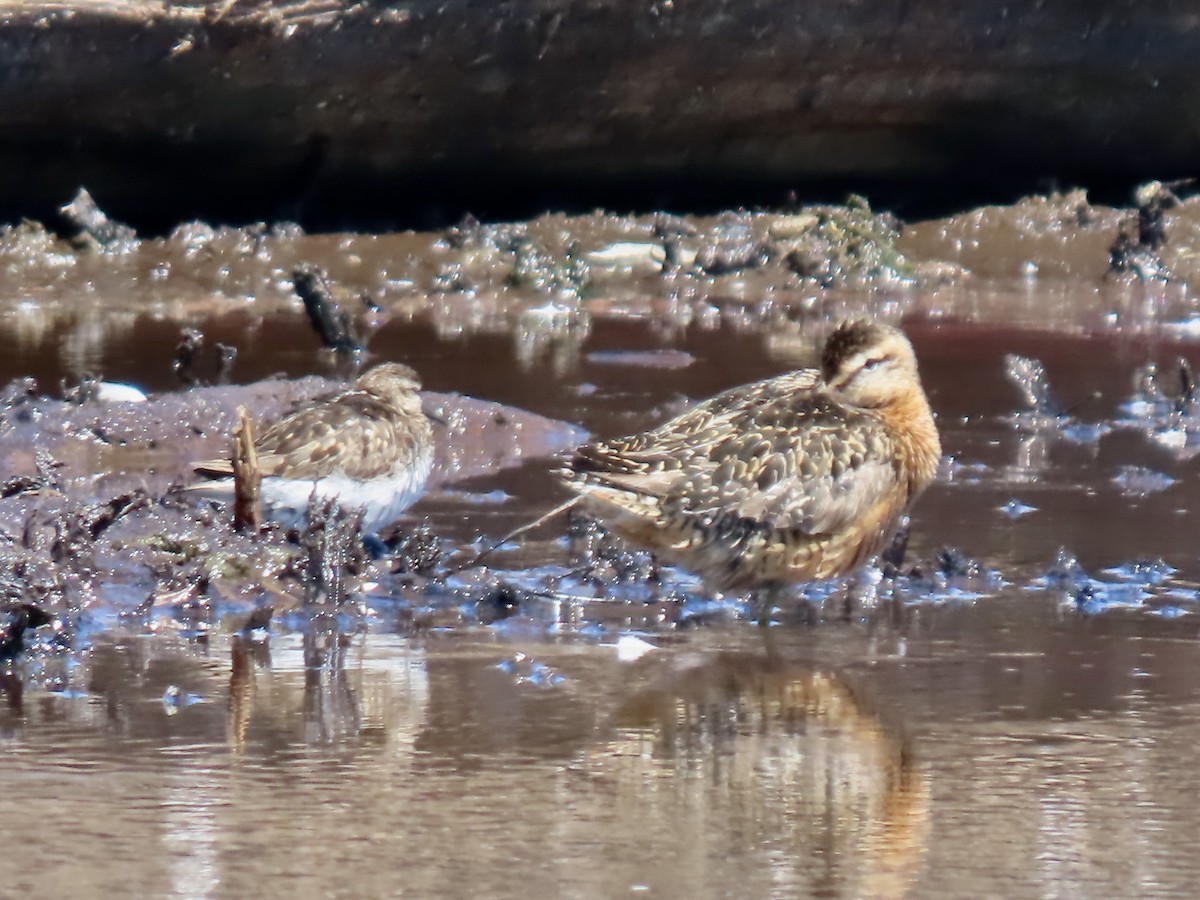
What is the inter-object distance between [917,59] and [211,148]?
4.20 metres

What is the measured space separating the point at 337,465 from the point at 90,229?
640cm

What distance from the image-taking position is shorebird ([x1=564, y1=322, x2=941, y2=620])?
6.36 m

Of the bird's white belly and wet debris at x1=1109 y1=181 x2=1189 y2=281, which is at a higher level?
wet debris at x1=1109 y1=181 x2=1189 y2=281

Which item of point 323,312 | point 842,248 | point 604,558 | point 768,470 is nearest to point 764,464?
point 768,470

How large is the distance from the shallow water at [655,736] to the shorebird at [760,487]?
0.59 ft

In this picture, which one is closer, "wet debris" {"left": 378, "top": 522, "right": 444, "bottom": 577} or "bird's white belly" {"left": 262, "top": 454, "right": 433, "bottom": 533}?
"wet debris" {"left": 378, "top": 522, "right": 444, "bottom": 577}

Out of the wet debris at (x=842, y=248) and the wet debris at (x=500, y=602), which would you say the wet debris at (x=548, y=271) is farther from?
the wet debris at (x=500, y=602)

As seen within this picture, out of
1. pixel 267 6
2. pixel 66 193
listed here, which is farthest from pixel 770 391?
pixel 66 193

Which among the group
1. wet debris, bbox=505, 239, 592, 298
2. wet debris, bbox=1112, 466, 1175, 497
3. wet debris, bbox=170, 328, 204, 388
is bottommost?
wet debris, bbox=1112, 466, 1175, 497

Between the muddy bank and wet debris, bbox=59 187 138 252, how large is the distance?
0.70 feet

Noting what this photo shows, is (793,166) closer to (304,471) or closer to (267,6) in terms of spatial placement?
(267,6)

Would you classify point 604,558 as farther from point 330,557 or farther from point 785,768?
point 785,768

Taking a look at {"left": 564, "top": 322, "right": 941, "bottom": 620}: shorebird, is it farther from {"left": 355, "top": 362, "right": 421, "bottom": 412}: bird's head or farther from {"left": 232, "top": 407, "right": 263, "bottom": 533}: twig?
{"left": 355, "top": 362, "right": 421, "bottom": 412}: bird's head

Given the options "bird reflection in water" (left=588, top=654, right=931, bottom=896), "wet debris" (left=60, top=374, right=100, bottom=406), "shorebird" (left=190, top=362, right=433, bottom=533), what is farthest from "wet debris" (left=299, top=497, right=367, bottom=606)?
"wet debris" (left=60, top=374, right=100, bottom=406)
